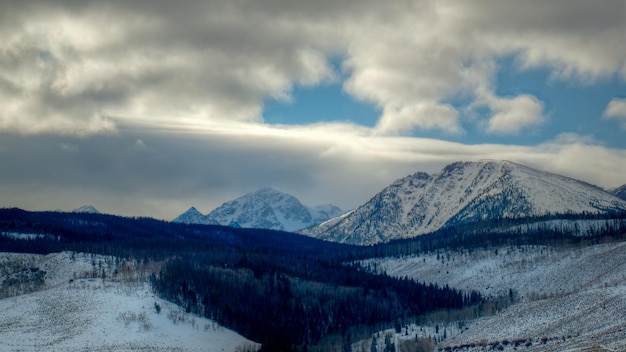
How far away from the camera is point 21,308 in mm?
196125

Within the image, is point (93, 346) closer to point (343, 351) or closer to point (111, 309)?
point (111, 309)

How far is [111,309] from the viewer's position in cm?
19275

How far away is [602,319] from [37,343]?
402 ft

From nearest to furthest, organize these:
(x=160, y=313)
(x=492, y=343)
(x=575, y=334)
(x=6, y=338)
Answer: (x=575, y=334)
(x=492, y=343)
(x=6, y=338)
(x=160, y=313)

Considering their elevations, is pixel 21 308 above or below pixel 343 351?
above

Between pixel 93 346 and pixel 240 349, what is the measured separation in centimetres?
3827

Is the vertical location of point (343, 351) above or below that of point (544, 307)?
below

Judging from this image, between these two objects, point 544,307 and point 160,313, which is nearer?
point 544,307

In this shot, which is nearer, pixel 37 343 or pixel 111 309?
pixel 37 343

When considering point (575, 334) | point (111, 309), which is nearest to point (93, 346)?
point (111, 309)

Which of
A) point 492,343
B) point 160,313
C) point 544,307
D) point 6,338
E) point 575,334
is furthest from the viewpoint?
point 160,313

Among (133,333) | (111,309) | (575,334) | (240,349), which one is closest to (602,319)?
(575,334)

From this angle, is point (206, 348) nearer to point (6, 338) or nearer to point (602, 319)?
point (6, 338)

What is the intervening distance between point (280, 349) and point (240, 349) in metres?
11.4
